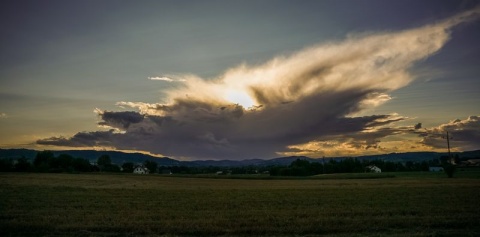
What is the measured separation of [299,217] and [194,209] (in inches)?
→ 322

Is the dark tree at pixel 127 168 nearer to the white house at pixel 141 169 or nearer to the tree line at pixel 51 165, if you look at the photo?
the tree line at pixel 51 165

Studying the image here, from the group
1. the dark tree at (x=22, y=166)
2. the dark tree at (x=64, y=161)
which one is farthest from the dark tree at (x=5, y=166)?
the dark tree at (x=64, y=161)

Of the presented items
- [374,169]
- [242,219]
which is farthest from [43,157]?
[242,219]

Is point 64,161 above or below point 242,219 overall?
above

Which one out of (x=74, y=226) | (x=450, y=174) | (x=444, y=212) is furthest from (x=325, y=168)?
(x=74, y=226)

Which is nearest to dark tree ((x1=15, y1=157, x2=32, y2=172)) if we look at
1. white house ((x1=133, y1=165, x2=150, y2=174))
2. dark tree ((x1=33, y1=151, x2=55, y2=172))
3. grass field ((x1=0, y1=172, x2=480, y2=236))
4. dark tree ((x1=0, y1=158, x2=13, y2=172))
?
dark tree ((x1=0, y1=158, x2=13, y2=172))

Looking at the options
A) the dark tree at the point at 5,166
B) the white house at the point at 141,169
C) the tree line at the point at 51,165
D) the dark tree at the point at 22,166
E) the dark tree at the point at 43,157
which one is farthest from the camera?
the white house at the point at 141,169

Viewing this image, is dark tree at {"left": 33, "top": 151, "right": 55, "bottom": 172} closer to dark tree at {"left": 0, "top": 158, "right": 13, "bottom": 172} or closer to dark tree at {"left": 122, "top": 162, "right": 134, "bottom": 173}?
dark tree at {"left": 0, "top": 158, "right": 13, "bottom": 172}

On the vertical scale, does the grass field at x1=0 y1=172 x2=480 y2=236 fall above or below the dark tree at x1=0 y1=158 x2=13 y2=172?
below

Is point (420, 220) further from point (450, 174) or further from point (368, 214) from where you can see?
point (450, 174)

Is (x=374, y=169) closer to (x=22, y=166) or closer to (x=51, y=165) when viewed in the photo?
(x=22, y=166)

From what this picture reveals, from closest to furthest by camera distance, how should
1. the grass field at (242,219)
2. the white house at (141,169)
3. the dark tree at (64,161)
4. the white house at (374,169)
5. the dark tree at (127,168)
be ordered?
the grass field at (242,219) → the white house at (374,169) → the dark tree at (64,161) → the dark tree at (127,168) → the white house at (141,169)

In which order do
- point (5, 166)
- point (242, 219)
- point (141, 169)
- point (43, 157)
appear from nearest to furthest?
point (242, 219) < point (5, 166) < point (43, 157) < point (141, 169)

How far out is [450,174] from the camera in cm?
8169
